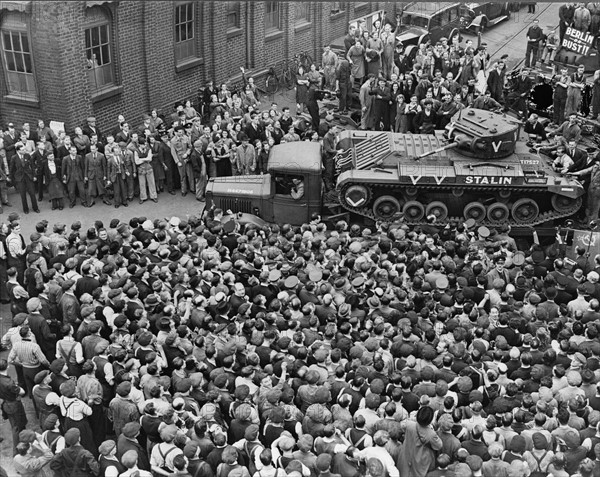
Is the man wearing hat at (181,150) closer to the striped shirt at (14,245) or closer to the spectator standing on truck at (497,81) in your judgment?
the striped shirt at (14,245)

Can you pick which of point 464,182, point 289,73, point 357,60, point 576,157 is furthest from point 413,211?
point 289,73

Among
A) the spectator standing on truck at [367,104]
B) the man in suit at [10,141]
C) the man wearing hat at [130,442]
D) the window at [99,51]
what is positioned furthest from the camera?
the spectator standing on truck at [367,104]

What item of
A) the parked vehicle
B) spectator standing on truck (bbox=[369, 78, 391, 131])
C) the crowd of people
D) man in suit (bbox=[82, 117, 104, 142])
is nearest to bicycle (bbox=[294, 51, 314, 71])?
spectator standing on truck (bbox=[369, 78, 391, 131])

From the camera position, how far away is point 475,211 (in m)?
18.1

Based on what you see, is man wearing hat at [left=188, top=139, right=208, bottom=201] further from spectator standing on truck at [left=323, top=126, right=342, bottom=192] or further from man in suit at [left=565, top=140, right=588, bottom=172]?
man in suit at [left=565, top=140, right=588, bottom=172]

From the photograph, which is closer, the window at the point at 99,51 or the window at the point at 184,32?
the window at the point at 99,51

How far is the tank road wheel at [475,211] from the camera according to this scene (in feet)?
59.2

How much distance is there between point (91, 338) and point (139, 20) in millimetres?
13149

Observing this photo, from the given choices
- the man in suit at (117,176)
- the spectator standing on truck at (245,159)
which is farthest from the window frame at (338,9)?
the man in suit at (117,176)

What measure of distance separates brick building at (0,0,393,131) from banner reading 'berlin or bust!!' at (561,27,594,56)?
33.3 ft

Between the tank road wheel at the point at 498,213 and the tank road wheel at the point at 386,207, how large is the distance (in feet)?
6.78

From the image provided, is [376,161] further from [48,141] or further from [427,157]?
[48,141]

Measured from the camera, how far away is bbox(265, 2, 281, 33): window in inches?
1114

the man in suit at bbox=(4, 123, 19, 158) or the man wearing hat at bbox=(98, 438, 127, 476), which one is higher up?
the man in suit at bbox=(4, 123, 19, 158)
